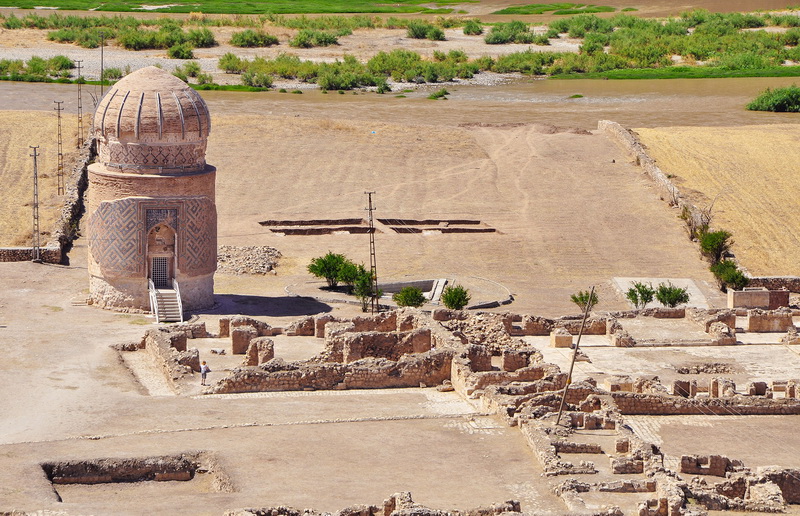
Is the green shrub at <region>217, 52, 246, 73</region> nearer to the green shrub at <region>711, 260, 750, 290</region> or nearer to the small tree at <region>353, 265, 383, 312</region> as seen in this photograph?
the green shrub at <region>711, 260, 750, 290</region>

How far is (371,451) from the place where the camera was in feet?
86.6

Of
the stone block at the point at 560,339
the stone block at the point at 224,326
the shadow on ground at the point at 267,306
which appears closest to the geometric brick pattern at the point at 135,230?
the shadow on ground at the point at 267,306

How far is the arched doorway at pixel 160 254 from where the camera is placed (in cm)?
3703

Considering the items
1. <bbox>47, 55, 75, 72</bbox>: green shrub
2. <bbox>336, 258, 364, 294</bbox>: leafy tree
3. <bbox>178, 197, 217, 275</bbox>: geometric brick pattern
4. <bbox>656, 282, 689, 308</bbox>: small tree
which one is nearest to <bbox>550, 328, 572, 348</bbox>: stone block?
<bbox>656, 282, 689, 308</bbox>: small tree

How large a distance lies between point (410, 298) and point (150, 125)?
7406 millimetres

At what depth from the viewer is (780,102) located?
74.4m

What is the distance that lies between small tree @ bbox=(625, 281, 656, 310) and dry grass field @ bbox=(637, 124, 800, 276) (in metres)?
5.57

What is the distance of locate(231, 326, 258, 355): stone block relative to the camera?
33.8 m

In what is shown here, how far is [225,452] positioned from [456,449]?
3796mm

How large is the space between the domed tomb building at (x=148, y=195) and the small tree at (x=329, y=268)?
482 cm

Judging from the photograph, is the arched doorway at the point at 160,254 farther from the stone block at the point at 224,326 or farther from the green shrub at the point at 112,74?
the green shrub at the point at 112,74

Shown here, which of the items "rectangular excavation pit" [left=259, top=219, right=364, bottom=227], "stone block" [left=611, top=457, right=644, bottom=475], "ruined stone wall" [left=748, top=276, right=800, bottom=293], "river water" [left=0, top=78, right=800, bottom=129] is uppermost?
"river water" [left=0, top=78, right=800, bottom=129]

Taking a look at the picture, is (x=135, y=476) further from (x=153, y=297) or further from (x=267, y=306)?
(x=267, y=306)

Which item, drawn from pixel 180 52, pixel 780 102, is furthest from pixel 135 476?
pixel 180 52
